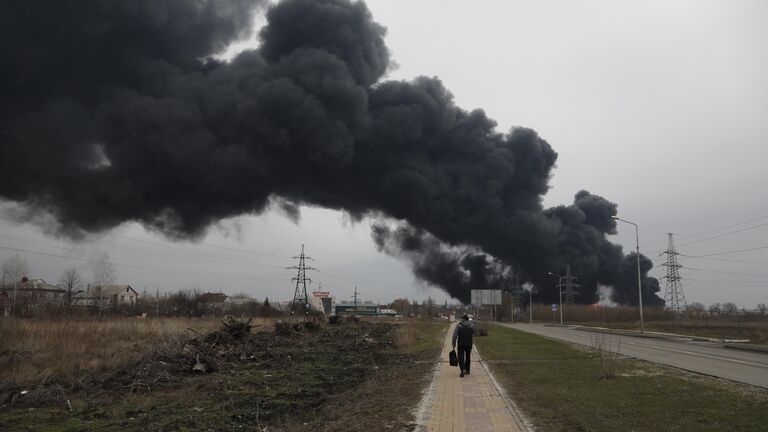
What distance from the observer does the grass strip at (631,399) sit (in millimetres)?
7410

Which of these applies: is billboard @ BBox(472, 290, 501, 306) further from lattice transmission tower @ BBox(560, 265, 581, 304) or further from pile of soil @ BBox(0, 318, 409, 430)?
pile of soil @ BBox(0, 318, 409, 430)

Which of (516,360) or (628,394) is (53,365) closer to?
(516,360)

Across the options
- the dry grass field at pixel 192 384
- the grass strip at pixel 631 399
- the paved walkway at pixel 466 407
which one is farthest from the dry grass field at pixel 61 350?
the grass strip at pixel 631 399

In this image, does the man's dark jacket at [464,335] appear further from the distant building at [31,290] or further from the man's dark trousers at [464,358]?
the distant building at [31,290]

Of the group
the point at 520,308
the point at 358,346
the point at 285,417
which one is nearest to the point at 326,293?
the point at 520,308

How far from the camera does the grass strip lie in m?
7.41

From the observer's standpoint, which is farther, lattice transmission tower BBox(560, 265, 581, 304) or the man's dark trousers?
lattice transmission tower BBox(560, 265, 581, 304)

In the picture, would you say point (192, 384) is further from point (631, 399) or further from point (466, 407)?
point (631, 399)

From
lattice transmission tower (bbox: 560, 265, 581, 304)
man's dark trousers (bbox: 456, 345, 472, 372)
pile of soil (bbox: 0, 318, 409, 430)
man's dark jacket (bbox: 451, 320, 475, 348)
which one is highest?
lattice transmission tower (bbox: 560, 265, 581, 304)

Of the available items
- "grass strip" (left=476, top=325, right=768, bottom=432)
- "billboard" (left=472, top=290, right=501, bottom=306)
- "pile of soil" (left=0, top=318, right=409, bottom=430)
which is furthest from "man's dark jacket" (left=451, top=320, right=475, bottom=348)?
"billboard" (left=472, top=290, right=501, bottom=306)

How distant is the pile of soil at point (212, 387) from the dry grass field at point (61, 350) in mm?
924

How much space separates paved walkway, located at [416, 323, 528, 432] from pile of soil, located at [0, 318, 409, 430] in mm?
2272

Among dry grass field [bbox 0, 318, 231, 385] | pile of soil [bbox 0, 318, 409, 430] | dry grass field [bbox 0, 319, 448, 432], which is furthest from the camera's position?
dry grass field [bbox 0, 318, 231, 385]

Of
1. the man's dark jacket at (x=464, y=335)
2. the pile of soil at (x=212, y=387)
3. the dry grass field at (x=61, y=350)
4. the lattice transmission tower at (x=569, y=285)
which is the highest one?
the lattice transmission tower at (x=569, y=285)
